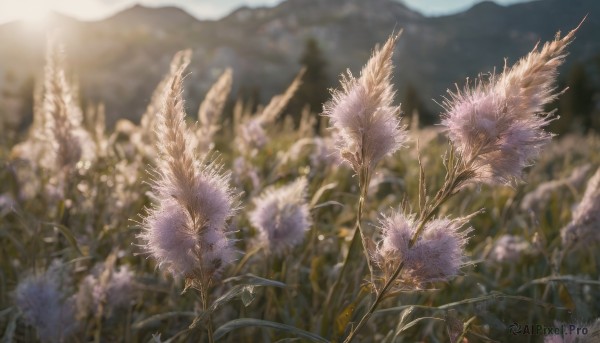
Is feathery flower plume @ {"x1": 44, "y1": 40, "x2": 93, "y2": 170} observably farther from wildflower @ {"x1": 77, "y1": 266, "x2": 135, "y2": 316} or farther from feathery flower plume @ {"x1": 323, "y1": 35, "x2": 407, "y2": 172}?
feathery flower plume @ {"x1": 323, "y1": 35, "x2": 407, "y2": 172}

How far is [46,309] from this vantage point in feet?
5.89

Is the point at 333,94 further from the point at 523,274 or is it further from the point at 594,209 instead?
the point at 523,274

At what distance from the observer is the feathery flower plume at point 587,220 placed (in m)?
2.13

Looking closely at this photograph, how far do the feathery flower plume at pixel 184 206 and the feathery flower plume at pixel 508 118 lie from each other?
67 centimetres

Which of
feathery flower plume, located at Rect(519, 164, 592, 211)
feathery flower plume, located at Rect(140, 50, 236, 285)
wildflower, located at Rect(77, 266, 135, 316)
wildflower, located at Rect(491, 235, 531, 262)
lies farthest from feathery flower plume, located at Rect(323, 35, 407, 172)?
feathery flower plume, located at Rect(519, 164, 592, 211)

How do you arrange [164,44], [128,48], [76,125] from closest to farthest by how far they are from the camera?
1. [76,125]
2. [128,48]
3. [164,44]

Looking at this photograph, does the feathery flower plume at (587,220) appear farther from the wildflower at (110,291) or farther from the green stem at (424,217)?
the wildflower at (110,291)

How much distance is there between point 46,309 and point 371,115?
1.48m

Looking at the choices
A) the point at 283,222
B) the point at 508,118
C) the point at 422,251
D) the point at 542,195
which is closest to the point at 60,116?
the point at 283,222

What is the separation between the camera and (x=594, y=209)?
2.14m

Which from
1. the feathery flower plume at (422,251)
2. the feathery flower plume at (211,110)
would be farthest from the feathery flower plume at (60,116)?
the feathery flower plume at (422,251)

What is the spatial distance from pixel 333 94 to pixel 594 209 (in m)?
1.51

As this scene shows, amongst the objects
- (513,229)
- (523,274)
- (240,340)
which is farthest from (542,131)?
(513,229)

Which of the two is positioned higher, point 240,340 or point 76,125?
point 76,125
